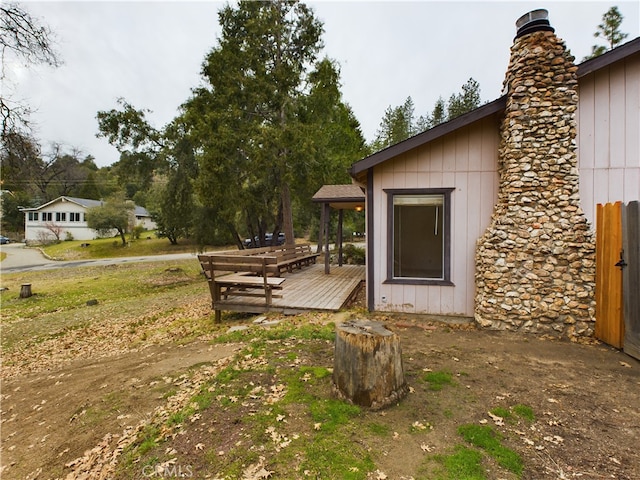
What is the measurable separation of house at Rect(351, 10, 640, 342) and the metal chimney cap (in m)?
0.02

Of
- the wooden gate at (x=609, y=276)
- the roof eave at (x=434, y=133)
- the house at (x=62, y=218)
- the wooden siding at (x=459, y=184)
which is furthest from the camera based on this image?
the house at (x=62, y=218)

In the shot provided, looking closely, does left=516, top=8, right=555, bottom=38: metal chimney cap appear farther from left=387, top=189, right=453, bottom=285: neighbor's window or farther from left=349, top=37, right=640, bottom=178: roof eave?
left=387, top=189, right=453, bottom=285: neighbor's window

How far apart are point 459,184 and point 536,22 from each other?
2.70m

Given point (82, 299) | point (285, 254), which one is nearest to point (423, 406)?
point (285, 254)

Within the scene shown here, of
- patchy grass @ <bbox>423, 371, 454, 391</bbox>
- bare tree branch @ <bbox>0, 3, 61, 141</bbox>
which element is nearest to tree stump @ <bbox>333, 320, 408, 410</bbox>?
patchy grass @ <bbox>423, 371, 454, 391</bbox>

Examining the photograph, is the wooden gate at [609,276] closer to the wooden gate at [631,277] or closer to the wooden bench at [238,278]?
the wooden gate at [631,277]

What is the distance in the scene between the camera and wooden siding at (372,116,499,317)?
5617 millimetres

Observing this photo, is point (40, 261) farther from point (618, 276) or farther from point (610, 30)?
point (610, 30)

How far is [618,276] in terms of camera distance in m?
4.16

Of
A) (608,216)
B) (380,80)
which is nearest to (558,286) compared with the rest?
(608,216)

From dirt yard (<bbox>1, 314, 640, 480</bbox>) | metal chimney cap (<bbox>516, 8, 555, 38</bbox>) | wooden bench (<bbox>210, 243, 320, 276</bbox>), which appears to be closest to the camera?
dirt yard (<bbox>1, 314, 640, 480</bbox>)

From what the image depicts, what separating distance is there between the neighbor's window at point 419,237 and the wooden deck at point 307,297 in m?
1.60

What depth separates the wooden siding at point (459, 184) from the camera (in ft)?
18.4

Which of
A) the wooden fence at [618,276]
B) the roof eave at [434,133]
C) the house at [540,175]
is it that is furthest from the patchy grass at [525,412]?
the roof eave at [434,133]
